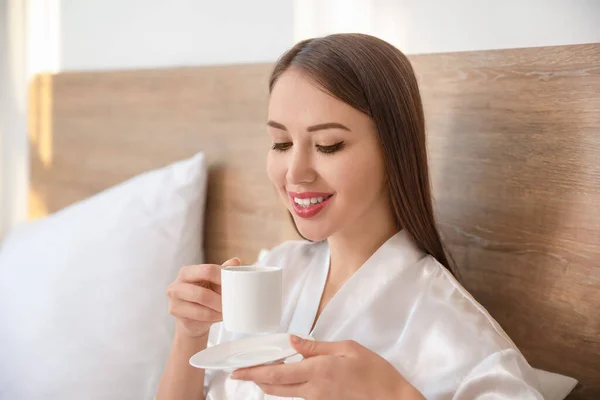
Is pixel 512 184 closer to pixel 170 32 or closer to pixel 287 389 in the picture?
pixel 287 389

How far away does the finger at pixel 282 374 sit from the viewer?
867 millimetres

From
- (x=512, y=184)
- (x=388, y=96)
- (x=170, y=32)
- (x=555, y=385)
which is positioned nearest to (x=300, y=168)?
(x=388, y=96)

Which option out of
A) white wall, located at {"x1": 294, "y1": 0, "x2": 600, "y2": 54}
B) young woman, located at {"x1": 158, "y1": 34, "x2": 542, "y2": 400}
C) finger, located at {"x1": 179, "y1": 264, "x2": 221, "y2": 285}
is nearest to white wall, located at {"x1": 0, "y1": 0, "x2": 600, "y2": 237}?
white wall, located at {"x1": 294, "y1": 0, "x2": 600, "y2": 54}

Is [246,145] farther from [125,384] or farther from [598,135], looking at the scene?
[598,135]

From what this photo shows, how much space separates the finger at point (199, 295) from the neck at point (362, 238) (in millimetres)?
245

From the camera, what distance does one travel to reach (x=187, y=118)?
1.88 meters

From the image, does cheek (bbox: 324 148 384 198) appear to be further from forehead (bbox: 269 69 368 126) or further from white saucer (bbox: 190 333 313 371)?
white saucer (bbox: 190 333 313 371)

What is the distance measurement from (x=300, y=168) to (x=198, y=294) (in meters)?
0.25

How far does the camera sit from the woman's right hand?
3.63 feet

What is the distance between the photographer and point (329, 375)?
0.87 metres

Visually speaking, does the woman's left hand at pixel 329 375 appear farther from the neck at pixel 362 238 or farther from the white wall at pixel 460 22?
the white wall at pixel 460 22

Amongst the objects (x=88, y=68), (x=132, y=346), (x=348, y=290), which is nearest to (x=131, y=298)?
(x=132, y=346)

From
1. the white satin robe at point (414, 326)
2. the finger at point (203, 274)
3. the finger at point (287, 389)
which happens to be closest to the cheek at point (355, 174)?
the white satin robe at point (414, 326)

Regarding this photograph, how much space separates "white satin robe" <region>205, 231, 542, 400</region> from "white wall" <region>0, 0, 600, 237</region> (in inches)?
17.7
